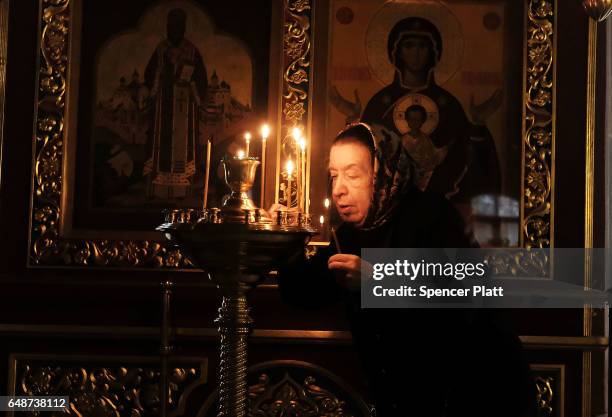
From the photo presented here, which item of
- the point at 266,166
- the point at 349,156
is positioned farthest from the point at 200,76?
the point at 349,156

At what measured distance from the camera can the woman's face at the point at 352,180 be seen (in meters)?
2.36

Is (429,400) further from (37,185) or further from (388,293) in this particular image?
(37,185)

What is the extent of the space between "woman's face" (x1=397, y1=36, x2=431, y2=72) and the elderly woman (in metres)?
0.42

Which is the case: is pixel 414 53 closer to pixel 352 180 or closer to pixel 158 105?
pixel 352 180

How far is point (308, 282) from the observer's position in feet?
8.01

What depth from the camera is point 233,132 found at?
274cm

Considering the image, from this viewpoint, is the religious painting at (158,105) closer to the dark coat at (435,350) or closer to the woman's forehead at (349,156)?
the woman's forehead at (349,156)

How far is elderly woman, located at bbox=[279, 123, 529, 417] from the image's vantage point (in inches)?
84.4

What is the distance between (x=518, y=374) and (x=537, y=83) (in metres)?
1.16

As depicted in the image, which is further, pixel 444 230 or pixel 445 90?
pixel 445 90

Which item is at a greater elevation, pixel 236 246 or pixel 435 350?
pixel 236 246

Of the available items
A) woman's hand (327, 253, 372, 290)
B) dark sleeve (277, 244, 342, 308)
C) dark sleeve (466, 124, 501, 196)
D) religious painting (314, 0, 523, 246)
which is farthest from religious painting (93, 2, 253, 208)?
dark sleeve (466, 124, 501, 196)

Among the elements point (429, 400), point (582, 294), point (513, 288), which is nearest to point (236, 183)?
point (429, 400)

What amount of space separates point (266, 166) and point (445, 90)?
0.71 m
